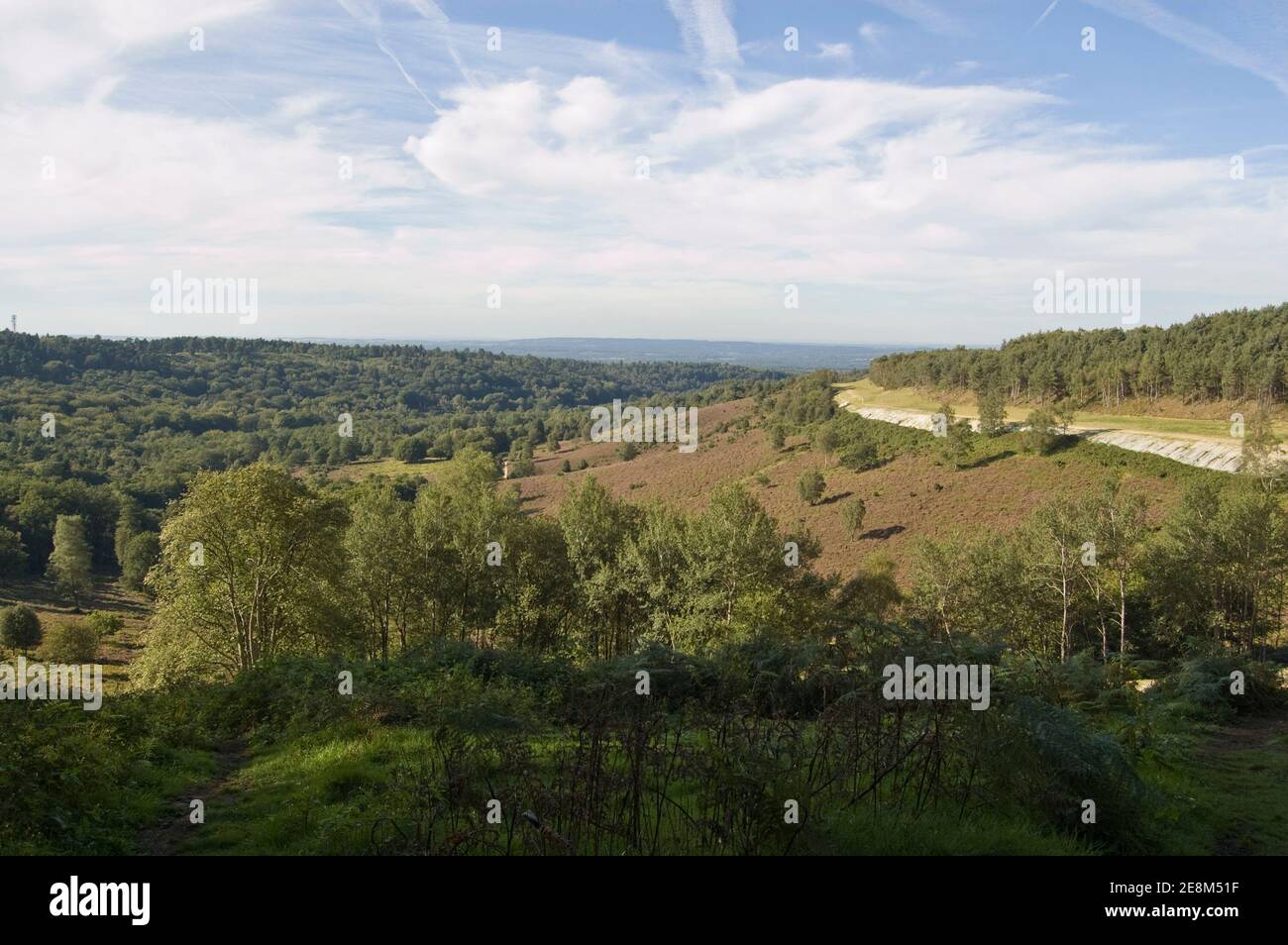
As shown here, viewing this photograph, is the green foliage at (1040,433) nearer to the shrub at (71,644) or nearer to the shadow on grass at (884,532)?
the shadow on grass at (884,532)

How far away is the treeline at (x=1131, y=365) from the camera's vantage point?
78.1m

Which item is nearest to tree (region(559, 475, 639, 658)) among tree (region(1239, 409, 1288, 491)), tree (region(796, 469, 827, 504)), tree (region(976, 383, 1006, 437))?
tree (region(1239, 409, 1288, 491))

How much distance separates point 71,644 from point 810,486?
6432 cm

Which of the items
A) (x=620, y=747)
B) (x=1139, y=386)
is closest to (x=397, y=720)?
(x=620, y=747)

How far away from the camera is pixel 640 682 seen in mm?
9289

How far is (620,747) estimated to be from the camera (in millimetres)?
7727

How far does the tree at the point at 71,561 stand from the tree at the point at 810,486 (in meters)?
78.7

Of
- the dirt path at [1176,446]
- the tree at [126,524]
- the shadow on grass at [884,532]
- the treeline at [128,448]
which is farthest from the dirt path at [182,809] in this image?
the tree at [126,524]

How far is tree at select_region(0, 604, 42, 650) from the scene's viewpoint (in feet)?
187

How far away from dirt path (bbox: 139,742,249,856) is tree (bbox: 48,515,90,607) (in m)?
86.9
